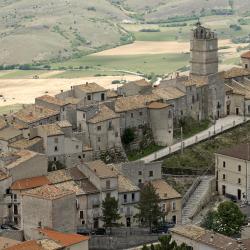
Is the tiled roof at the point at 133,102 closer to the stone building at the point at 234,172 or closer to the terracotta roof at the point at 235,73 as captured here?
the stone building at the point at 234,172

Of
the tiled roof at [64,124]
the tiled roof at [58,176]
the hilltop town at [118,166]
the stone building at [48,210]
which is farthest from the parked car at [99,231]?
the tiled roof at [64,124]

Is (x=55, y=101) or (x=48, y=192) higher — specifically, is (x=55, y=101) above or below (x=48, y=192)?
above

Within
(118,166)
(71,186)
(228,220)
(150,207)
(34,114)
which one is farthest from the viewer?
(34,114)

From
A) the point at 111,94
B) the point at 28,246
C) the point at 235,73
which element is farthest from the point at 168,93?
the point at 28,246

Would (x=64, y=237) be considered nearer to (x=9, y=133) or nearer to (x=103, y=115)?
(x=9, y=133)

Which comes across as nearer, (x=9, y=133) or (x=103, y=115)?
(x=9, y=133)

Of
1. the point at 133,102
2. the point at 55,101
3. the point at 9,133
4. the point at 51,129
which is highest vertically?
the point at 55,101

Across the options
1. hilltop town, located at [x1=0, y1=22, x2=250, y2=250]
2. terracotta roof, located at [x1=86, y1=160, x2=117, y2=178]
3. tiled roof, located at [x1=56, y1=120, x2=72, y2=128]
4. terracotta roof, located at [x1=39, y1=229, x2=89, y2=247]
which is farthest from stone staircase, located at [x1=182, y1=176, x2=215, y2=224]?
terracotta roof, located at [x1=39, y1=229, x2=89, y2=247]
